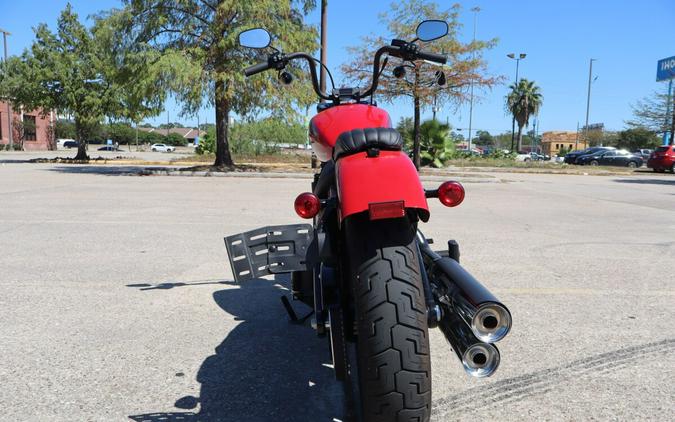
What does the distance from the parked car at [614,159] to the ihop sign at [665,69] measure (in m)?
6.00

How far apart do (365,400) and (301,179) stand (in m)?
17.5

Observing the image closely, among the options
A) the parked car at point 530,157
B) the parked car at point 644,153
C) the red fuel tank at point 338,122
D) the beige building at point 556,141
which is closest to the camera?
the red fuel tank at point 338,122

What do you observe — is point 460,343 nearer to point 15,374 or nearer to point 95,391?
point 95,391

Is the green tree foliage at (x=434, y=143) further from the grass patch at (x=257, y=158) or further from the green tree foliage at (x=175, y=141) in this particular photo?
the green tree foliage at (x=175, y=141)

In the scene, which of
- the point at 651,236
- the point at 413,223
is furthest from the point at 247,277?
the point at 651,236

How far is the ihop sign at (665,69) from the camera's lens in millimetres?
38562

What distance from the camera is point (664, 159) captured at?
31.3 meters

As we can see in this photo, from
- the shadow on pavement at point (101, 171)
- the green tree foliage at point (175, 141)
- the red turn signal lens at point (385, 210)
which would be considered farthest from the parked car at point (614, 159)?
the green tree foliage at point (175, 141)

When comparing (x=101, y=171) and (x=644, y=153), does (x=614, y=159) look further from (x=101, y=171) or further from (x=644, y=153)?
(x=101, y=171)

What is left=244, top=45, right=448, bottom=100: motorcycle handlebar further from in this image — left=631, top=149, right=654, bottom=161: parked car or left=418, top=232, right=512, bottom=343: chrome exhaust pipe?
left=631, top=149, right=654, bottom=161: parked car

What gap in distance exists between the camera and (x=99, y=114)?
2942cm

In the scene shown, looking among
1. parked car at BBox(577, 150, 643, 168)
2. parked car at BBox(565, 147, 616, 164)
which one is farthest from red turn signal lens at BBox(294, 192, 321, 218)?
parked car at BBox(565, 147, 616, 164)

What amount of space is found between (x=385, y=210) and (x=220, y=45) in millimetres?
18770

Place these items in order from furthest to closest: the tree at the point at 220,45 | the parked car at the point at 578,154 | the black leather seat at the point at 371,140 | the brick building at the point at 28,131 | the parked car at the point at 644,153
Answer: the brick building at the point at 28,131, the parked car at the point at 644,153, the parked car at the point at 578,154, the tree at the point at 220,45, the black leather seat at the point at 371,140
